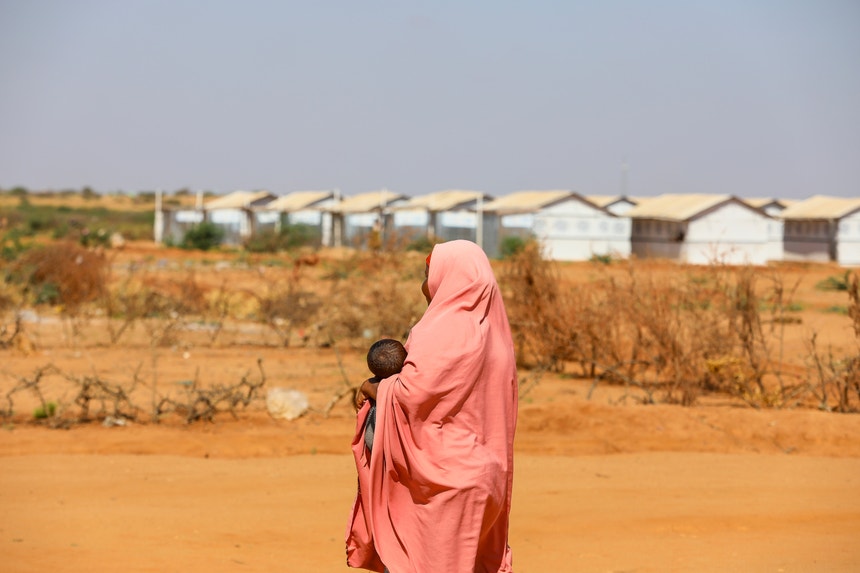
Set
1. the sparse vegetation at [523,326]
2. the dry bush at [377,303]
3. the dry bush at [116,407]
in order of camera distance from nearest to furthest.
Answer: the dry bush at [116,407], the sparse vegetation at [523,326], the dry bush at [377,303]

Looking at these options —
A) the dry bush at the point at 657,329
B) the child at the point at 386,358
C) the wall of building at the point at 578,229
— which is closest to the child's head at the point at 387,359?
the child at the point at 386,358

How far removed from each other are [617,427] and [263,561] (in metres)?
4.82

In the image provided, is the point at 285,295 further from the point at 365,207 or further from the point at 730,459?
the point at 365,207

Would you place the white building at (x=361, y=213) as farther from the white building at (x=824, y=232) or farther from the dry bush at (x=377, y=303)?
the dry bush at (x=377, y=303)

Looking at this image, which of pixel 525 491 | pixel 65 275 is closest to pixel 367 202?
pixel 65 275

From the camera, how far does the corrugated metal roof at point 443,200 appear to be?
1802 inches

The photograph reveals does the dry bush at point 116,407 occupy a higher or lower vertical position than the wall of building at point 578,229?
lower


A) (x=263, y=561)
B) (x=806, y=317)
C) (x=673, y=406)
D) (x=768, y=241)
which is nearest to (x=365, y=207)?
(x=768, y=241)

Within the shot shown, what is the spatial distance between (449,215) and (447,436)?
4142 centimetres

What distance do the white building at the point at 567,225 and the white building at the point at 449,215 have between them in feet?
6.88

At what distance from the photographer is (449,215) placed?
4516 centimetres

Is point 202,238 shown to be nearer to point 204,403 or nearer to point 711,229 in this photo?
point 711,229

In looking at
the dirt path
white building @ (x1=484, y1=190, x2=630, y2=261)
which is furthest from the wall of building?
the dirt path

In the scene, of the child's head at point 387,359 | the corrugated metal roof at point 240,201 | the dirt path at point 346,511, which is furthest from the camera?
the corrugated metal roof at point 240,201
